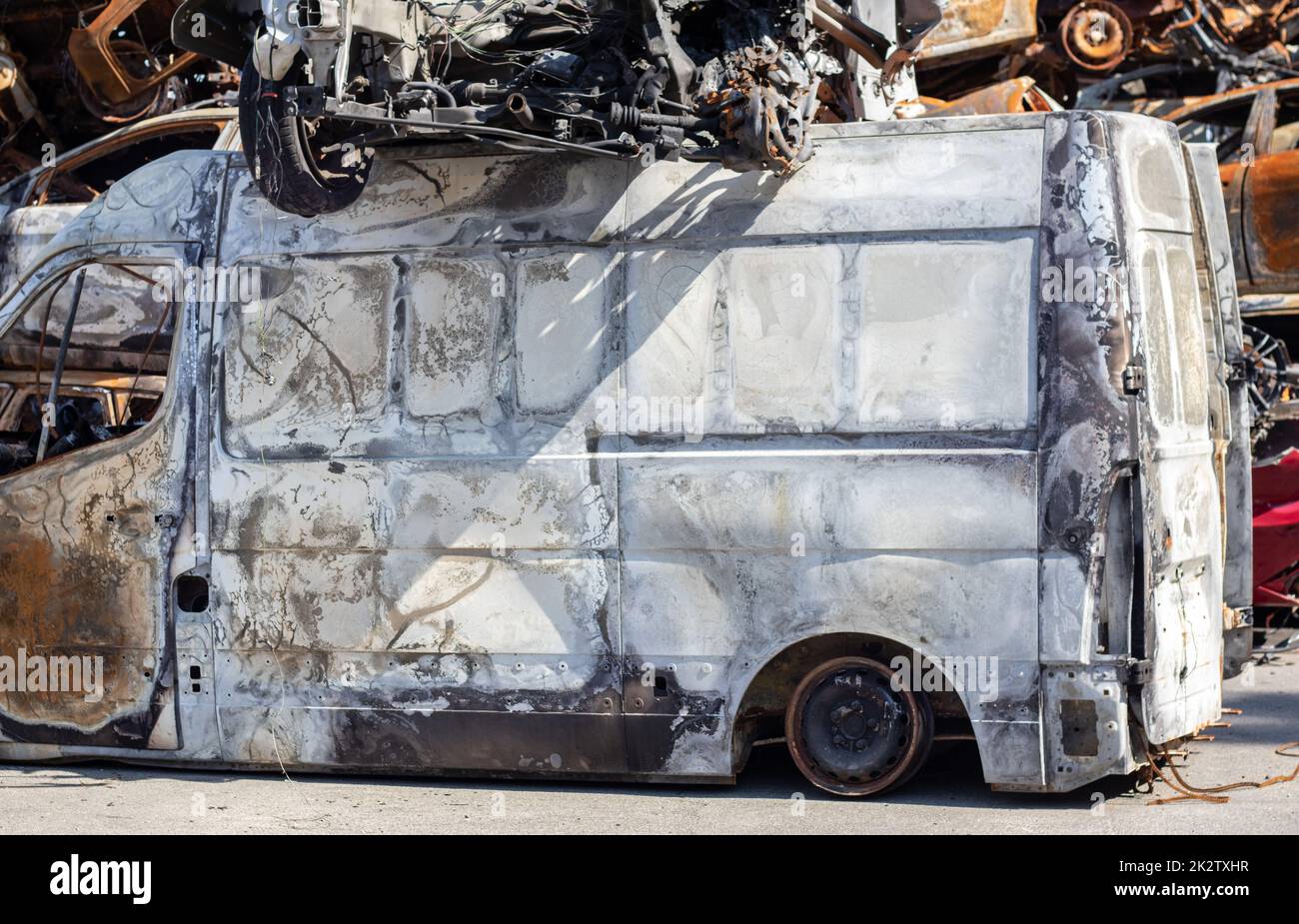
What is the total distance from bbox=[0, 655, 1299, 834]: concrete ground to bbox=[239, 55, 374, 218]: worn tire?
2352mm

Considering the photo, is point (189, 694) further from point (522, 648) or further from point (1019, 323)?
point (1019, 323)

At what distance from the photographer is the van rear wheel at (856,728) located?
20.2ft

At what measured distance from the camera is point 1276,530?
29.3 feet

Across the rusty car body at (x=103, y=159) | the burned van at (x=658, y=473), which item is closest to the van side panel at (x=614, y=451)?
the burned van at (x=658, y=473)

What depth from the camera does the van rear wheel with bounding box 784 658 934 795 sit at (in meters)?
6.14

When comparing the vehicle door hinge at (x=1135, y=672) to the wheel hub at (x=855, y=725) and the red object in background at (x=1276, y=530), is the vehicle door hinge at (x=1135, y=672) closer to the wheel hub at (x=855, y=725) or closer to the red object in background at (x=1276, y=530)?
the wheel hub at (x=855, y=725)

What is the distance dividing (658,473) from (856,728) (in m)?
1.21

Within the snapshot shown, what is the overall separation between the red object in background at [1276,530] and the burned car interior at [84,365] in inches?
228

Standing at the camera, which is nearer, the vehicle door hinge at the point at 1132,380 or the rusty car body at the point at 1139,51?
the vehicle door hinge at the point at 1132,380

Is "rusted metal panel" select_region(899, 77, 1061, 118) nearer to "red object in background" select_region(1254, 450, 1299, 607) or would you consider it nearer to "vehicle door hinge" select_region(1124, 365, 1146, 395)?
"red object in background" select_region(1254, 450, 1299, 607)

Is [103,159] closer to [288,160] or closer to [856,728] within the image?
[288,160]

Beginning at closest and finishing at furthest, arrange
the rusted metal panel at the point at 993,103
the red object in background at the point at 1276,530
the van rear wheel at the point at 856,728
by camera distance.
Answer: the van rear wheel at the point at 856,728 → the red object in background at the point at 1276,530 → the rusted metal panel at the point at 993,103

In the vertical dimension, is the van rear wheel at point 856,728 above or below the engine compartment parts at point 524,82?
below

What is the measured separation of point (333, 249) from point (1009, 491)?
2800 mm
